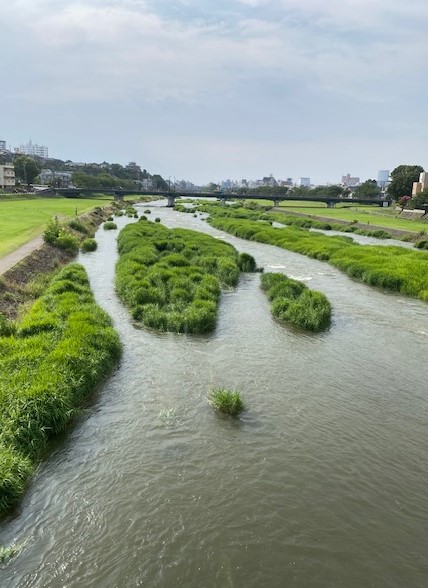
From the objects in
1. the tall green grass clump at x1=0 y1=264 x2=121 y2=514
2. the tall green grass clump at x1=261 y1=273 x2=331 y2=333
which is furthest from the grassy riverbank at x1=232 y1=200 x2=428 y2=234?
the tall green grass clump at x1=0 y1=264 x2=121 y2=514

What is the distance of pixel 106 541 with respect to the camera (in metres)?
7.95

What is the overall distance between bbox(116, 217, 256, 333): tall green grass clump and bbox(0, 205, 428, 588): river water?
2.45 m

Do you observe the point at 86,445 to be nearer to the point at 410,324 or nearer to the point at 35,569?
the point at 35,569

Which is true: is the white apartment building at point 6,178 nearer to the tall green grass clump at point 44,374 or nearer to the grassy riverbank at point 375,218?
the grassy riverbank at point 375,218

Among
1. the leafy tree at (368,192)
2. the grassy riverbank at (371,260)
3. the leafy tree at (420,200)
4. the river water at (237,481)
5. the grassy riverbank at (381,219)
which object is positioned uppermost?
the leafy tree at (368,192)

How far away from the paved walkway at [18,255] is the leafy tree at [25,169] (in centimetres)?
11225

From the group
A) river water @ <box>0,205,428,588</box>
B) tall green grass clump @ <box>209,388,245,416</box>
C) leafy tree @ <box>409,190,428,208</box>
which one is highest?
leafy tree @ <box>409,190,428,208</box>

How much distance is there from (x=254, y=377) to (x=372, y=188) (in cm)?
17548

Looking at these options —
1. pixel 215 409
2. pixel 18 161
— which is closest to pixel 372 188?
pixel 18 161

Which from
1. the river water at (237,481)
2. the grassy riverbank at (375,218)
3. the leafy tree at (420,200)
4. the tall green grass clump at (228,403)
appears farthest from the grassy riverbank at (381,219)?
the tall green grass clump at (228,403)

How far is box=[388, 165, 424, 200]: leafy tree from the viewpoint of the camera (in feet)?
405

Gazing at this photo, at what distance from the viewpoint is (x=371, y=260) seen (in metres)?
35.7

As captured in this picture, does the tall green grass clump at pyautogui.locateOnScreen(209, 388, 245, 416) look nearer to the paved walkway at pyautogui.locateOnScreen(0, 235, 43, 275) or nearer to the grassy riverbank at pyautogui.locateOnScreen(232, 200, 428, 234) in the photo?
the paved walkway at pyautogui.locateOnScreen(0, 235, 43, 275)

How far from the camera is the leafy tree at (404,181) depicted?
123312 millimetres
